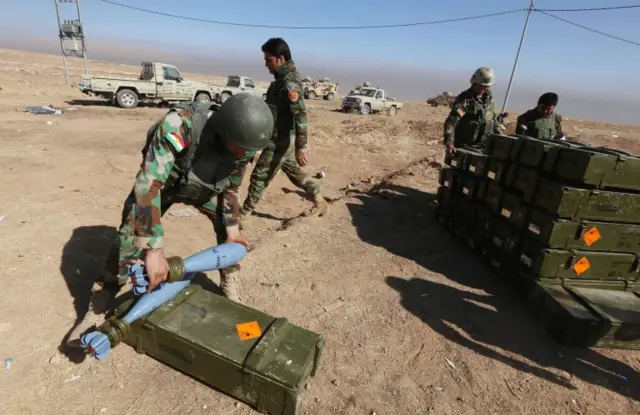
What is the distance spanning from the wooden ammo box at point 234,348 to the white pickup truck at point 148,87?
49.7 feet

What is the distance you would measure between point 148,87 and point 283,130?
1342cm

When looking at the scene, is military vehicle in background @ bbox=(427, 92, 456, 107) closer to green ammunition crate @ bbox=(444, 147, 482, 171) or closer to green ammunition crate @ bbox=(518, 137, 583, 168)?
green ammunition crate @ bbox=(444, 147, 482, 171)

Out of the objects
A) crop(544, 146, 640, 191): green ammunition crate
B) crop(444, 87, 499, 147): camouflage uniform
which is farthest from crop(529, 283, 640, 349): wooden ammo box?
crop(444, 87, 499, 147): camouflage uniform

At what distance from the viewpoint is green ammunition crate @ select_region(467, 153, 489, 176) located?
435 centimetres

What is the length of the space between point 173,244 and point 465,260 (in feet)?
11.0

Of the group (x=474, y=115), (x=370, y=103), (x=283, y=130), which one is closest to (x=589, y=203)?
(x=474, y=115)

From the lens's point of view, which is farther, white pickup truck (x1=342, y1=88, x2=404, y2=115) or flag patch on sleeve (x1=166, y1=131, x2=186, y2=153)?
white pickup truck (x1=342, y1=88, x2=404, y2=115)

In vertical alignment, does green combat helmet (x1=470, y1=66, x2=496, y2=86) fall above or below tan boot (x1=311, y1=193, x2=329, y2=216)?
above

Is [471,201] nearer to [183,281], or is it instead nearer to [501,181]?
[501,181]

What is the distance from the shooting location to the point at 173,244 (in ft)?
13.4

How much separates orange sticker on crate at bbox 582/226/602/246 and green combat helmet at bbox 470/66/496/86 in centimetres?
272

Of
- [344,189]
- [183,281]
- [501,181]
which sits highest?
[501,181]

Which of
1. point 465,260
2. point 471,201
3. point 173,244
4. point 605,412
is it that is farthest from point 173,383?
point 471,201

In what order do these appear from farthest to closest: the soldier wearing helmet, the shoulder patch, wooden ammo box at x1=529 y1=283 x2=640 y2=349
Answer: the soldier wearing helmet, the shoulder patch, wooden ammo box at x1=529 y1=283 x2=640 y2=349
